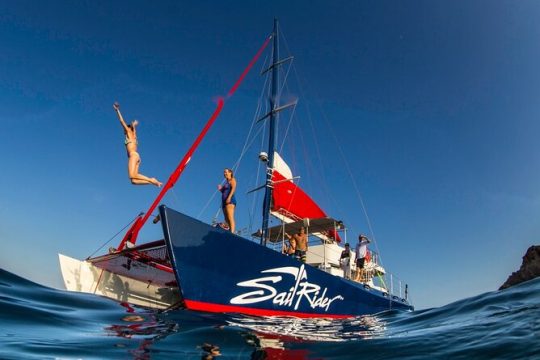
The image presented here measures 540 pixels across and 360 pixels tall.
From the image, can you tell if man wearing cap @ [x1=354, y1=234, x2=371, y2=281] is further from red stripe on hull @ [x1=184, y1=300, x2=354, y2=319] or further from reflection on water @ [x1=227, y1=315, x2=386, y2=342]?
reflection on water @ [x1=227, y1=315, x2=386, y2=342]

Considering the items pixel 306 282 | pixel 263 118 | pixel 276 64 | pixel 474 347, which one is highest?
pixel 276 64

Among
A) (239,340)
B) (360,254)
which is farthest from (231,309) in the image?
(360,254)

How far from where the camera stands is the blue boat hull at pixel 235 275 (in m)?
6.44

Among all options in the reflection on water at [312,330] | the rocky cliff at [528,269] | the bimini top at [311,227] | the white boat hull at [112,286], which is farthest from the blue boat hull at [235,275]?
the rocky cliff at [528,269]

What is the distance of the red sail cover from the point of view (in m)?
12.4

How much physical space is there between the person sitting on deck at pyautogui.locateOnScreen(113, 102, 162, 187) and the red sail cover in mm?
5316

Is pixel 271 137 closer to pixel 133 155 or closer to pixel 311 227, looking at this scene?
pixel 311 227

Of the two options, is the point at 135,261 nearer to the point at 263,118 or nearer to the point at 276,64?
the point at 263,118

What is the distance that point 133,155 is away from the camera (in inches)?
278

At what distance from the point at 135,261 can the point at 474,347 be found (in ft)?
22.0

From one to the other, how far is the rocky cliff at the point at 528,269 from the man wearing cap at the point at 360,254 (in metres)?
5.87

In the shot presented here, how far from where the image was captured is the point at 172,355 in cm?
269

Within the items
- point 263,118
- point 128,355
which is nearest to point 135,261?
point 128,355

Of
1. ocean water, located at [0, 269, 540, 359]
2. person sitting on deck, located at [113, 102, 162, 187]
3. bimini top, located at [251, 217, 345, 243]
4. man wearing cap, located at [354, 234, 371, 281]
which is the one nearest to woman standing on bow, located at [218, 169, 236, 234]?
person sitting on deck, located at [113, 102, 162, 187]
